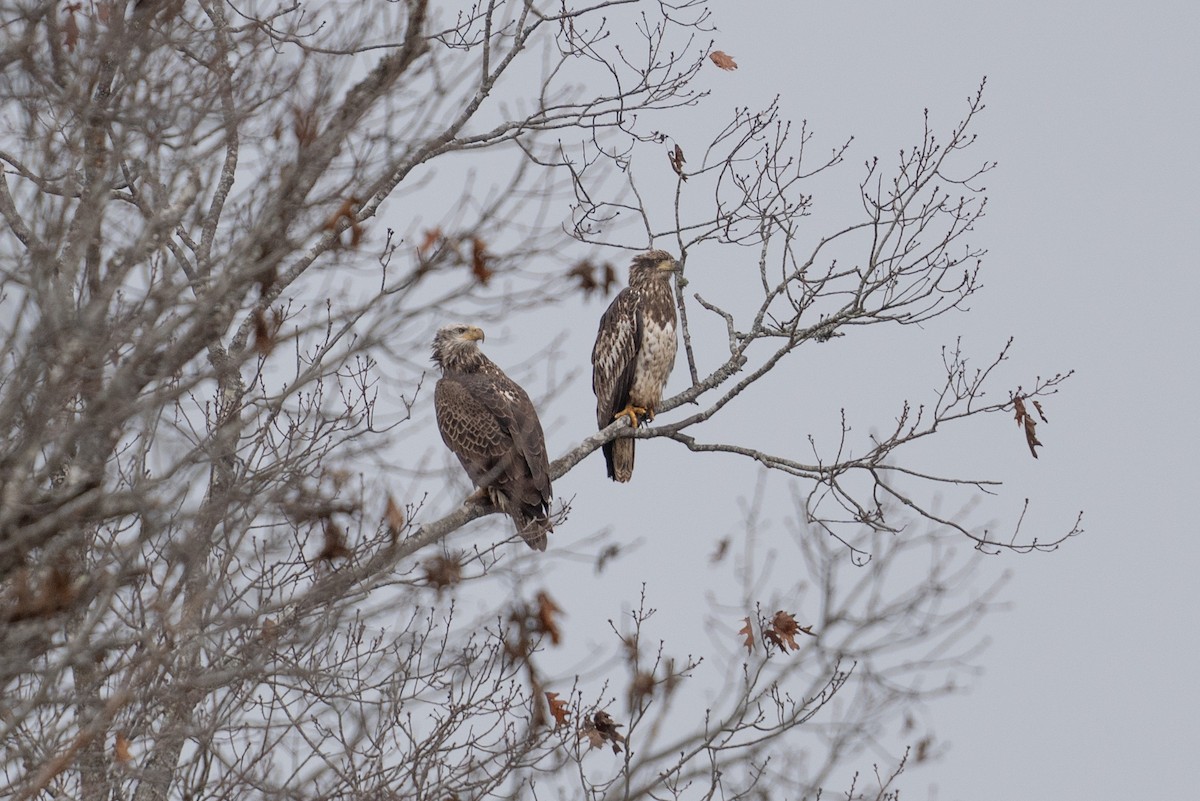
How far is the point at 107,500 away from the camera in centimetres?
355

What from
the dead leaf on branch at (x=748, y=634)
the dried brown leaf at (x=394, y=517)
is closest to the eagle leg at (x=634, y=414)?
the dead leaf on branch at (x=748, y=634)

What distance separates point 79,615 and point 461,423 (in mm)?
5310

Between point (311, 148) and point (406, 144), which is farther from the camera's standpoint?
point (406, 144)

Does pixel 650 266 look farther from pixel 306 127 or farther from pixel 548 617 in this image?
pixel 306 127

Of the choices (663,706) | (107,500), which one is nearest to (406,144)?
(107,500)

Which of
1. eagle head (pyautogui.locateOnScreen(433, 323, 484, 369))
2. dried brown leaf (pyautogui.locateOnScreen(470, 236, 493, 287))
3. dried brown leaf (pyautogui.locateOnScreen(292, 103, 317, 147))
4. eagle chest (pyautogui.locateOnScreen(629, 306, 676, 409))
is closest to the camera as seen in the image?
dried brown leaf (pyautogui.locateOnScreen(292, 103, 317, 147))

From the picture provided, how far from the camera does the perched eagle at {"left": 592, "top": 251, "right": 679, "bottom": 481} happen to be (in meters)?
10.8

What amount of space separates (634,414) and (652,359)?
42 cm

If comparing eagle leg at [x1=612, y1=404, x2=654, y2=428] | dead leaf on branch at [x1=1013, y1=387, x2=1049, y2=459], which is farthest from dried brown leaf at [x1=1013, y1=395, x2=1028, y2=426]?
eagle leg at [x1=612, y1=404, x2=654, y2=428]

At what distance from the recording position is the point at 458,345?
1011 cm

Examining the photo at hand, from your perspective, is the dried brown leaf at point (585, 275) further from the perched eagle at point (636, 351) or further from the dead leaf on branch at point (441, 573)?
the perched eagle at point (636, 351)

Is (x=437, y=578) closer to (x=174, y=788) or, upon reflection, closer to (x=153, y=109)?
(x=153, y=109)

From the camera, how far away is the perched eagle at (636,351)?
35.3 feet

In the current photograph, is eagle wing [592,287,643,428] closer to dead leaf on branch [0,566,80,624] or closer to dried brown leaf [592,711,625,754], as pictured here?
dried brown leaf [592,711,625,754]
